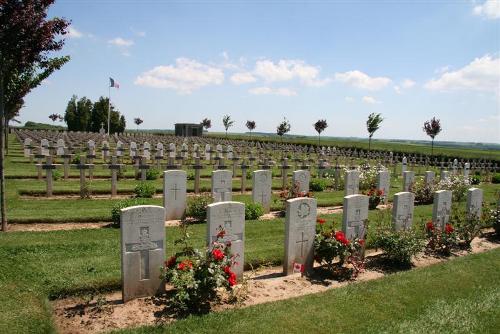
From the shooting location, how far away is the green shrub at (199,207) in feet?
34.4

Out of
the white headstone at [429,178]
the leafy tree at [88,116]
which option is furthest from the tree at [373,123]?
the leafy tree at [88,116]

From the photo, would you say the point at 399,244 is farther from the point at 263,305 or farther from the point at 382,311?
the point at 263,305

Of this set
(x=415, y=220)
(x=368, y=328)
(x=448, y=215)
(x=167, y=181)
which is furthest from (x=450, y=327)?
(x=167, y=181)

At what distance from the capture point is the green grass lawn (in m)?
5.08

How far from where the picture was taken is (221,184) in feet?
36.1

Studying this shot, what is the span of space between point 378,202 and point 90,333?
11179 millimetres

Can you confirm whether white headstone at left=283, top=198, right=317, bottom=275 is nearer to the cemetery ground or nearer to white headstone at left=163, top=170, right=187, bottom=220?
the cemetery ground

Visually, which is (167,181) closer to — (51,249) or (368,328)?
(51,249)

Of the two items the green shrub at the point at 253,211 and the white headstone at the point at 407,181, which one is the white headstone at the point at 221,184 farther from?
the white headstone at the point at 407,181

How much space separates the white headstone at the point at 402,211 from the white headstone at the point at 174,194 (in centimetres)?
538

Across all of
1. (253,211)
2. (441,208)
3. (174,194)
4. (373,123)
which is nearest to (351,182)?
(441,208)

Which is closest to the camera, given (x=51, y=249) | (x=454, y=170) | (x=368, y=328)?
(x=368, y=328)

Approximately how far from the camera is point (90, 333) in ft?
15.6

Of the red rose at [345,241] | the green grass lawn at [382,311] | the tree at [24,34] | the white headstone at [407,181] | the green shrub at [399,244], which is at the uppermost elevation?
the tree at [24,34]
